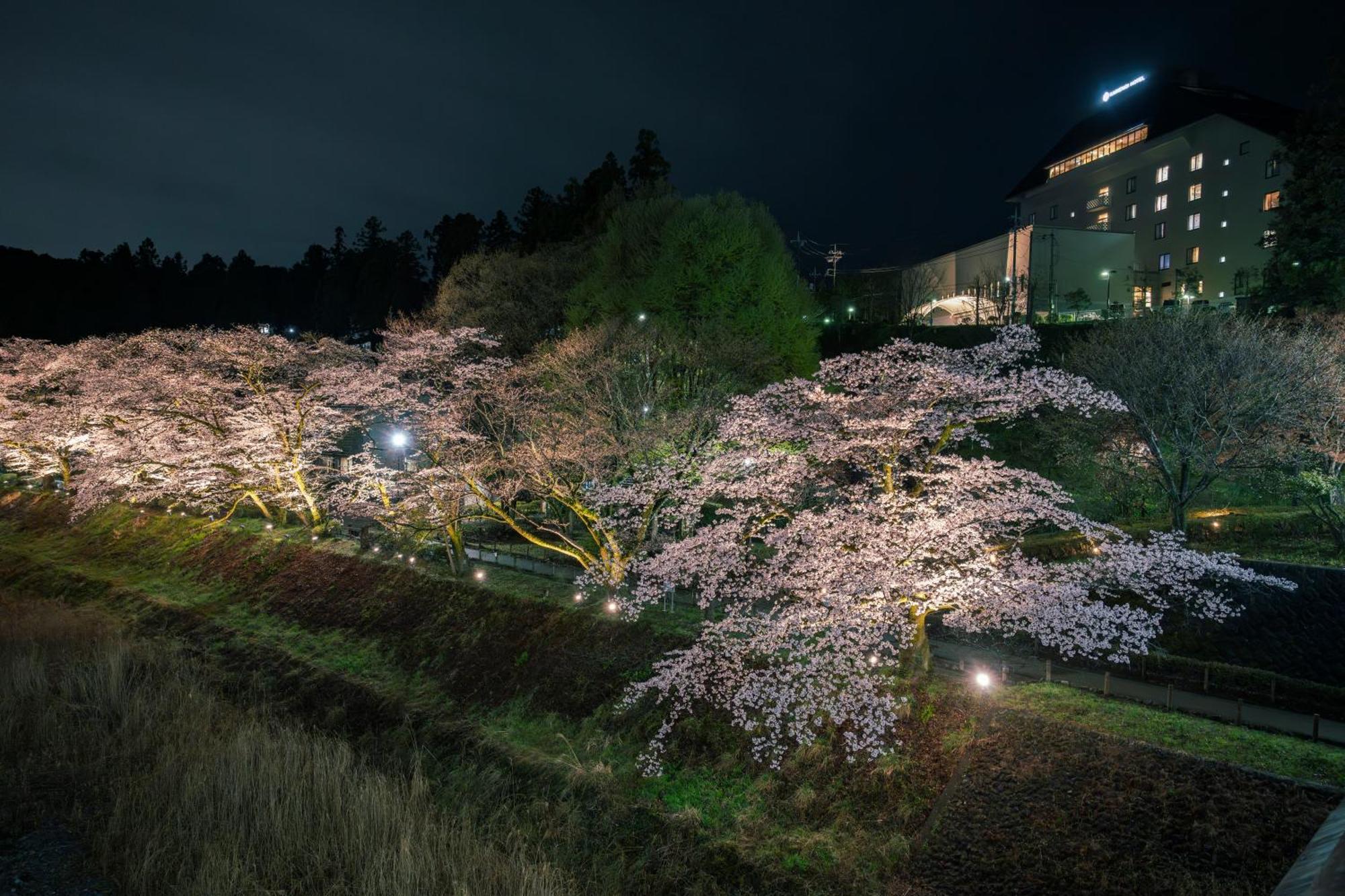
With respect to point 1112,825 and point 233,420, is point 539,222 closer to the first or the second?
point 233,420

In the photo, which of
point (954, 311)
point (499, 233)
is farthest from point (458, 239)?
point (954, 311)

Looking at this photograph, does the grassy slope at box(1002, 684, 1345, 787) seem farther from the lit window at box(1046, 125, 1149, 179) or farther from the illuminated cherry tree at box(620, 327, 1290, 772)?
the lit window at box(1046, 125, 1149, 179)

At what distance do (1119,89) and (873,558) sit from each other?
214 ft

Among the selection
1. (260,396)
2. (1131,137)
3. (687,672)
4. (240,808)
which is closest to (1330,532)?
(687,672)

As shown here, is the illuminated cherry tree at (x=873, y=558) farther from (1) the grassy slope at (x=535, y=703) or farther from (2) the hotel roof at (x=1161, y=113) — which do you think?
(2) the hotel roof at (x=1161, y=113)

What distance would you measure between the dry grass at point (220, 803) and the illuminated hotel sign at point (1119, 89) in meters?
70.4

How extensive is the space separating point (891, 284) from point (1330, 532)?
35168 mm

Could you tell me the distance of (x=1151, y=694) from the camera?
13.4 meters

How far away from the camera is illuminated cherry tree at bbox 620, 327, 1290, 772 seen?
11.2 meters

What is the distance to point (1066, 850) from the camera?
934 centimetres

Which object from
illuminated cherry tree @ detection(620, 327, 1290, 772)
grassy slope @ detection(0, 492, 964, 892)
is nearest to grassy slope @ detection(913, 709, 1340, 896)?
grassy slope @ detection(0, 492, 964, 892)

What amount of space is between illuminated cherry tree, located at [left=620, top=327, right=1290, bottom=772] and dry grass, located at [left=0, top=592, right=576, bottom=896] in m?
3.89

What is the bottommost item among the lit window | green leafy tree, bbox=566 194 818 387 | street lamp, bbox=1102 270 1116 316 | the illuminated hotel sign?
green leafy tree, bbox=566 194 818 387

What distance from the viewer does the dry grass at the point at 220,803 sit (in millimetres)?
9648
